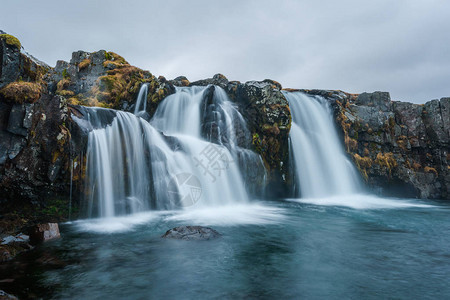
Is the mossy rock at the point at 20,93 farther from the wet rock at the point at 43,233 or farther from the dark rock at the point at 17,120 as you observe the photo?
the wet rock at the point at 43,233

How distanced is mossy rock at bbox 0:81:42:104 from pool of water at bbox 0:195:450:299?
13.5 ft

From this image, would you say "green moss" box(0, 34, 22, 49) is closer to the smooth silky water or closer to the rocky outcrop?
the smooth silky water

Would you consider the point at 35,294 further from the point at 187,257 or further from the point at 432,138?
the point at 432,138

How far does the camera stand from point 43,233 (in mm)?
6410

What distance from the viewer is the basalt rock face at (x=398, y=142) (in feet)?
71.4

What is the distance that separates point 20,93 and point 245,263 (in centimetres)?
823

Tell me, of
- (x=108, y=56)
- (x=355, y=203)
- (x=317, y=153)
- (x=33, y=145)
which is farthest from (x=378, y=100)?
(x=33, y=145)

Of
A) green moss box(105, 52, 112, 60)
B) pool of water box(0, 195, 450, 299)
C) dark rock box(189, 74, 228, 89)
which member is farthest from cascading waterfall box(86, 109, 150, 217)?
green moss box(105, 52, 112, 60)

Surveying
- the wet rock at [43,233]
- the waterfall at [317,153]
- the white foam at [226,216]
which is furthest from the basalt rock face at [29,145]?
the waterfall at [317,153]

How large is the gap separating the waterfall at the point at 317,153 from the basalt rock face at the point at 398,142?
3.34 feet

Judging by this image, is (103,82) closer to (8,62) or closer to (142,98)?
(142,98)

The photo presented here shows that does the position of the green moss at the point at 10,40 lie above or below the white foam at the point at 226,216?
above

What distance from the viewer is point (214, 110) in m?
16.7

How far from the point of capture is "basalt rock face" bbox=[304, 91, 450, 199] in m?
21.8
